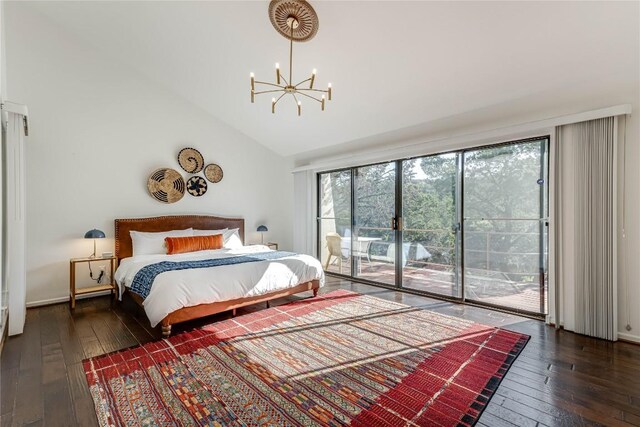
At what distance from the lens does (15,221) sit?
2.88m

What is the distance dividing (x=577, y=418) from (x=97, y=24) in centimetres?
593

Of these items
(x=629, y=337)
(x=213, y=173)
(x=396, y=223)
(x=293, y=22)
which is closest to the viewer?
(x=629, y=337)

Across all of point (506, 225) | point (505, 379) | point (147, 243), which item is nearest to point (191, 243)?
point (147, 243)

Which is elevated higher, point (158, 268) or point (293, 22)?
point (293, 22)

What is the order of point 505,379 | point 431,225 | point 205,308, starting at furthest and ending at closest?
point 431,225 < point 205,308 < point 505,379

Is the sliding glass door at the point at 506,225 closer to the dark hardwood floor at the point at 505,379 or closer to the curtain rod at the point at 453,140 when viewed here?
the curtain rod at the point at 453,140

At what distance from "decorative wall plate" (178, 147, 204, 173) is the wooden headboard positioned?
2.64 ft

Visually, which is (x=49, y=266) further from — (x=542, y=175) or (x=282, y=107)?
(x=542, y=175)

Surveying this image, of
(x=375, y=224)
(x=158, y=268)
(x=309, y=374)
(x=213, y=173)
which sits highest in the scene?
(x=213, y=173)

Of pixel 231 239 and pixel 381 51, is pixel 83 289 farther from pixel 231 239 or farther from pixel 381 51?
pixel 381 51

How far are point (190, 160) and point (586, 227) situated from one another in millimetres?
5302

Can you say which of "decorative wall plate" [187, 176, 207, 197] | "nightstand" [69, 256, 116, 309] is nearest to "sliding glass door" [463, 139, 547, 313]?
"decorative wall plate" [187, 176, 207, 197]

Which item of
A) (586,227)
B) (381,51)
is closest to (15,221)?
(381,51)

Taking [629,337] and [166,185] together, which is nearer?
[629,337]
